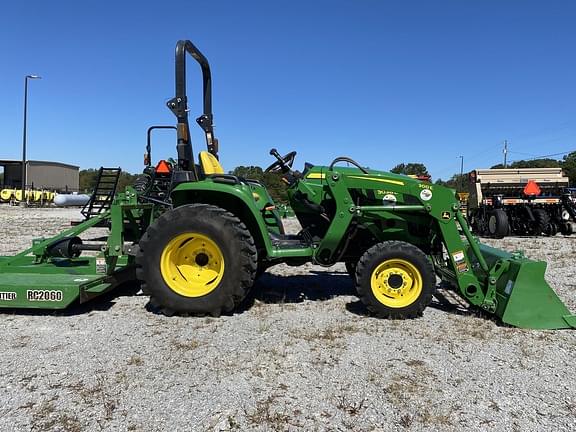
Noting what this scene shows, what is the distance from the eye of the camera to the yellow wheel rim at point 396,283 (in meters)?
4.40

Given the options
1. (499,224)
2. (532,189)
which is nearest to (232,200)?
(499,224)

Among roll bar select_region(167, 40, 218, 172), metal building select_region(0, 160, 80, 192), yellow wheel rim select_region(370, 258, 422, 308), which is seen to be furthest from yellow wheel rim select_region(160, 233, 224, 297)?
metal building select_region(0, 160, 80, 192)

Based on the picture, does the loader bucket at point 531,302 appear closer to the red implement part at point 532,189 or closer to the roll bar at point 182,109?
the roll bar at point 182,109

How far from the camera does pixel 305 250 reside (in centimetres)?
472

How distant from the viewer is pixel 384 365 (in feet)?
11.0

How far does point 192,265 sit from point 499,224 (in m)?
10.8

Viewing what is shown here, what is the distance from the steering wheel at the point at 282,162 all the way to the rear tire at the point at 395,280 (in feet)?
4.70

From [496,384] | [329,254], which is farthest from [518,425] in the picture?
[329,254]

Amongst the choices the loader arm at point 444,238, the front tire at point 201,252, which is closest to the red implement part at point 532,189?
the loader arm at point 444,238

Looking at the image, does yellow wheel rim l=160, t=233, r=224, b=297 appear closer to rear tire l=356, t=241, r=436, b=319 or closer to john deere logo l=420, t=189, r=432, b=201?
rear tire l=356, t=241, r=436, b=319

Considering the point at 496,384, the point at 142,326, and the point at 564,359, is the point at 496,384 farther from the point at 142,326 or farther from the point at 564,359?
the point at 142,326

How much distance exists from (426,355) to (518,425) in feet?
3.34

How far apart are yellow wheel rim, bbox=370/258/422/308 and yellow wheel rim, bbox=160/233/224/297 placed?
4.91ft

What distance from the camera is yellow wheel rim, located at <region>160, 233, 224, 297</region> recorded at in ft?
14.7
